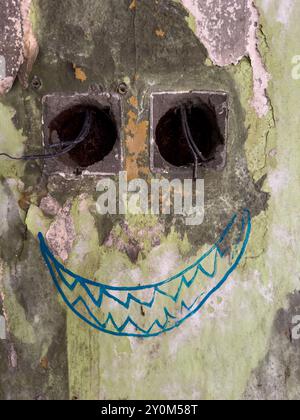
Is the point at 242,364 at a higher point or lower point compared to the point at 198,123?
lower

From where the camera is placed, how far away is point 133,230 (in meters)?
1.96

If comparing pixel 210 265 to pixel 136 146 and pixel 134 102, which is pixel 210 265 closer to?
pixel 136 146

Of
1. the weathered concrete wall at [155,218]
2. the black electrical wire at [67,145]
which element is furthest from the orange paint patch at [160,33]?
the black electrical wire at [67,145]

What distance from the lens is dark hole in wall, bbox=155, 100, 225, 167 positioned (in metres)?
1.93

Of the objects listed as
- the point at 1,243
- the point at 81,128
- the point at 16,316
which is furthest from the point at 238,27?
the point at 16,316

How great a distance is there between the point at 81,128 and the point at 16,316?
691 mm

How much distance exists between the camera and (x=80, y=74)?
1.89 m

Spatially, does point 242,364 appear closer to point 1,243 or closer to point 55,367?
point 55,367

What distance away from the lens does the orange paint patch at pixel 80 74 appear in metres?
1.88

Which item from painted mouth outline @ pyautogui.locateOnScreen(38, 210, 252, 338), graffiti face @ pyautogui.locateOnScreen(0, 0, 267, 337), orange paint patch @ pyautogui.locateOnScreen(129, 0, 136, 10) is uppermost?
orange paint patch @ pyautogui.locateOnScreen(129, 0, 136, 10)

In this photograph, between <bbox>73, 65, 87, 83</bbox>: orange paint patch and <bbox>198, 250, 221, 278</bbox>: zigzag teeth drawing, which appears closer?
<bbox>73, 65, 87, 83</bbox>: orange paint patch

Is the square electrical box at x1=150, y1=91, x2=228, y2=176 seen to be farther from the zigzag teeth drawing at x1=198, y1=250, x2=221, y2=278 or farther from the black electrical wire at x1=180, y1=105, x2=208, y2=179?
the zigzag teeth drawing at x1=198, y1=250, x2=221, y2=278

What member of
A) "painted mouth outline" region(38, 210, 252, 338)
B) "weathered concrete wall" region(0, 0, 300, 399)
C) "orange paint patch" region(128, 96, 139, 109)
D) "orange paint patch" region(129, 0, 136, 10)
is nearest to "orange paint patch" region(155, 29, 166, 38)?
"weathered concrete wall" region(0, 0, 300, 399)

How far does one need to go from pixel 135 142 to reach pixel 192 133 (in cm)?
21
